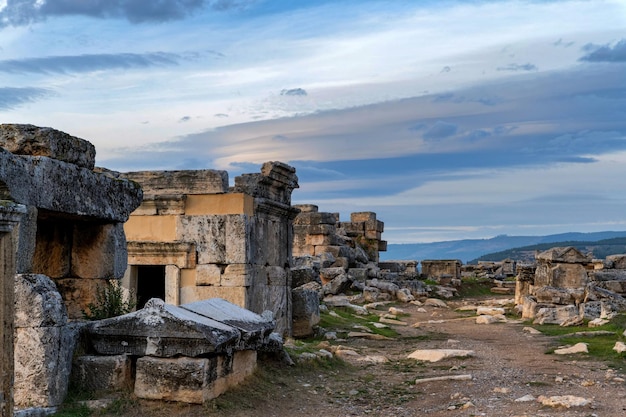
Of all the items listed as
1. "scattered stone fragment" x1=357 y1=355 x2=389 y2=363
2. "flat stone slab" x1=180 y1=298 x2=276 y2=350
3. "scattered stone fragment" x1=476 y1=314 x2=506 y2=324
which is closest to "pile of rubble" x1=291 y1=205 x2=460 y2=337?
"scattered stone fragment" x1=476 y1=314 x2=506 y2=324

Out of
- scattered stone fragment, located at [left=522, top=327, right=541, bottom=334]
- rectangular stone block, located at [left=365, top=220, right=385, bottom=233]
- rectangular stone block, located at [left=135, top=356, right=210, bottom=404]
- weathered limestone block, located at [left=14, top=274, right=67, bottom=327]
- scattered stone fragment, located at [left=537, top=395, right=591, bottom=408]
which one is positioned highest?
rectangular stone block, located at [left=365, top=220, right=385, bottom=233]

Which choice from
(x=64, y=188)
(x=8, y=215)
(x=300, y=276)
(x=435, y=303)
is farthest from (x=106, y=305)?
(x=435, y=303)

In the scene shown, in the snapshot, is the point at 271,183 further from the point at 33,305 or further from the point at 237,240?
the point at 33,305

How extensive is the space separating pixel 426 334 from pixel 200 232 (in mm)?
5362

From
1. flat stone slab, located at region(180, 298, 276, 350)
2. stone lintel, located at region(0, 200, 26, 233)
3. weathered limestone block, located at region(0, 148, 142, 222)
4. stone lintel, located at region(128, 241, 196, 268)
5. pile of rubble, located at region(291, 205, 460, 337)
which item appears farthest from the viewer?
pile of rubble, located at region(291, 205, 460, 337)

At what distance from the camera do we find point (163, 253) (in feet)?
42.0

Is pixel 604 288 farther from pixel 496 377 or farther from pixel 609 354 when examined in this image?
pixel 496 377

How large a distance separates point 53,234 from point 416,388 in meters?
4.53

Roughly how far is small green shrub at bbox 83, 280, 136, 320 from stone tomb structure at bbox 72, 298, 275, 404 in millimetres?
516

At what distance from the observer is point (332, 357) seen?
10867 mm

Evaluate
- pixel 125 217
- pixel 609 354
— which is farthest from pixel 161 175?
pixel 609 354

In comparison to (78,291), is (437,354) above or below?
below

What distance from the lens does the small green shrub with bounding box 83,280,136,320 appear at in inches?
316

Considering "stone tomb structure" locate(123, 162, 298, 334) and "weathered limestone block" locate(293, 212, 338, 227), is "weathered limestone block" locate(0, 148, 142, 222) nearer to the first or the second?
"stone tomb structure" locate(123, 162, 298, 334)
